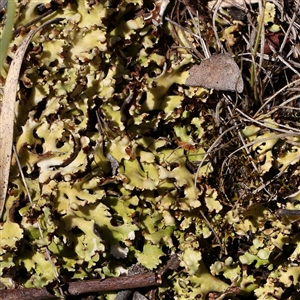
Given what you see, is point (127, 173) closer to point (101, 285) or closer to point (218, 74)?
point (101, 285)

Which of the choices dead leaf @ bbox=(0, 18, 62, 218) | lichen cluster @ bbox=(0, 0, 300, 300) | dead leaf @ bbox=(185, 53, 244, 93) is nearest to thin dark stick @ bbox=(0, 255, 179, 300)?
lichen cluster @ bbox=(0, 0, 300, 300)

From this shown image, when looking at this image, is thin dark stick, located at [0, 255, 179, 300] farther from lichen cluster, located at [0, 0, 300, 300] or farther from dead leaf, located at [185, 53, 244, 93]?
dead leaf, located at [185, 53, 244, 93]

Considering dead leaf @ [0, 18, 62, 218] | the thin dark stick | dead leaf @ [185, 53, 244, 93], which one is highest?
dead leaf @ [0, 18, 62, 218]

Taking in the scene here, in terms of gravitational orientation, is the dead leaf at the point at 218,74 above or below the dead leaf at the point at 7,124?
below

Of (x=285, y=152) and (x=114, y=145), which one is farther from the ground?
(x=114, y=145)

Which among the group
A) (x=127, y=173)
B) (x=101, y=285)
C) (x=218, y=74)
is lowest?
(x=101, y=285)

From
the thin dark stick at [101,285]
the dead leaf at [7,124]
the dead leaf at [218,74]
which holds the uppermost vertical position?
the dead leaf at [7,124]

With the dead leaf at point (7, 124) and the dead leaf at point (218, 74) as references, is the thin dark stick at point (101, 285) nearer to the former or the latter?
the dead leaf at point (7, 124)

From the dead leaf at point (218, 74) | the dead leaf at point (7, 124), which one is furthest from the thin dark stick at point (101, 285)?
the dead leaf at point (218, 74)

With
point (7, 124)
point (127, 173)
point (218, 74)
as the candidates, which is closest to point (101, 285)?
point (127, 173)

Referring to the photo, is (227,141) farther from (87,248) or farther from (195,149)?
(87,248)

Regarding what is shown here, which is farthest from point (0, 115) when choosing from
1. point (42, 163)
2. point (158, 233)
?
point (158, 233)
